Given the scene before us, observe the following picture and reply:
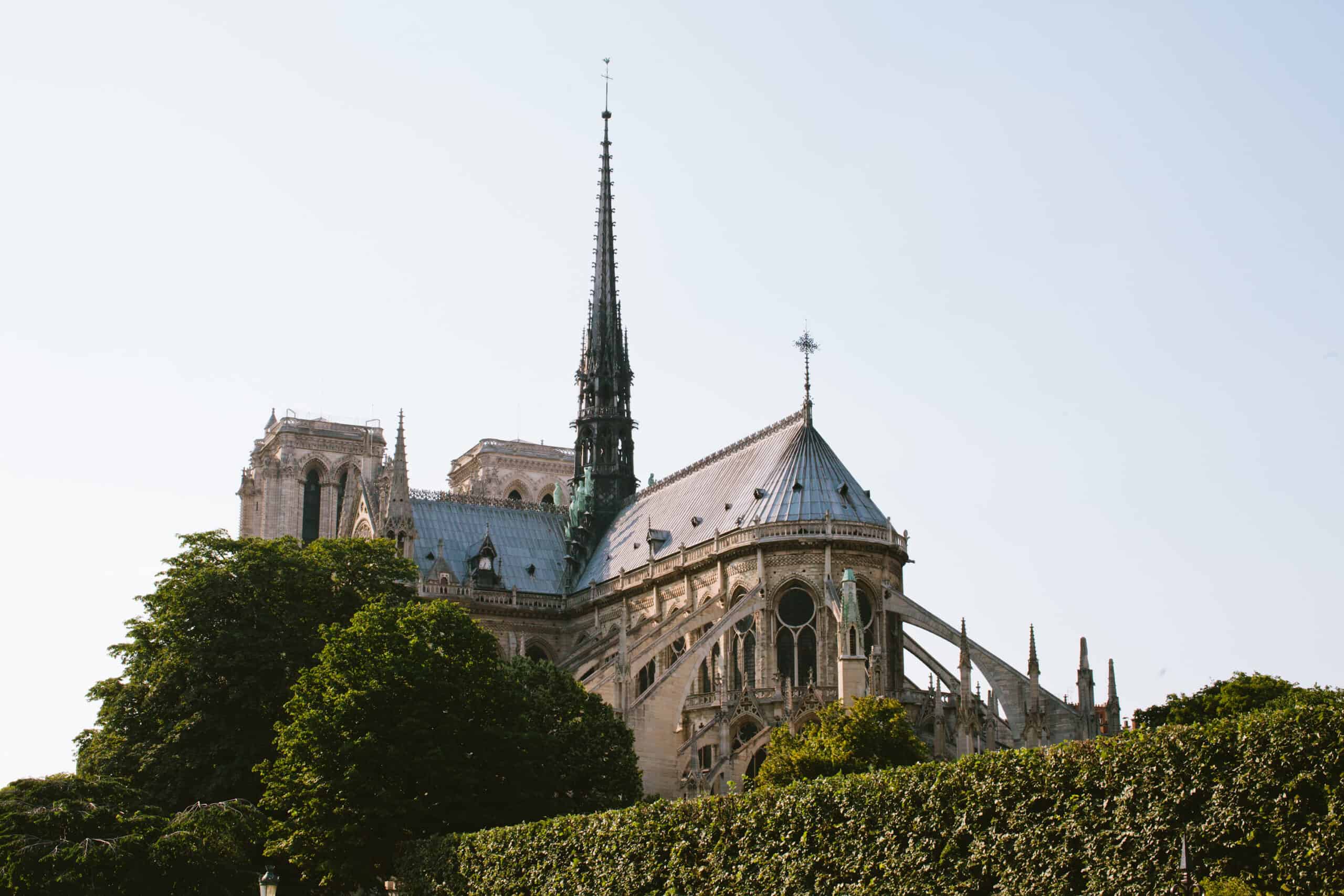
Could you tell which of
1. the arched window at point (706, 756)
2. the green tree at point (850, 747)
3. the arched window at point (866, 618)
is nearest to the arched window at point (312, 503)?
the arched window at point (866, 618)

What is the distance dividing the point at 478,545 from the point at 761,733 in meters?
30.0

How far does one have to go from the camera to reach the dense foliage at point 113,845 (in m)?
44.8

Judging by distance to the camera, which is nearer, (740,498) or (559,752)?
(559,752)

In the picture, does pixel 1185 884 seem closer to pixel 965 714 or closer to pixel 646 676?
pixel 965 714

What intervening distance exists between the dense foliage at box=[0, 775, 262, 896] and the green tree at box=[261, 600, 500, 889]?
4.36ft

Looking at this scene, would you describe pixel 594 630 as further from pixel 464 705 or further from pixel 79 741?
pixel 464 705

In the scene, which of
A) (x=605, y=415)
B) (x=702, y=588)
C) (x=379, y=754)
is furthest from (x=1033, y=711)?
(x=605, y=415)

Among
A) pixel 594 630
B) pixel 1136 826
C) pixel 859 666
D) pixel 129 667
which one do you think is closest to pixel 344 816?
pixel 129 667

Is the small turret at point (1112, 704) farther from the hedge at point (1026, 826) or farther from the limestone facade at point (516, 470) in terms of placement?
the limestone facade at point (516, 470)

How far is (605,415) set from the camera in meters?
91.2

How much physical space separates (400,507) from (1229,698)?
38.4 metres

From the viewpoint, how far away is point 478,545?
8862 centimetres

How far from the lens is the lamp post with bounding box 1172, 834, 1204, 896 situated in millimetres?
23672

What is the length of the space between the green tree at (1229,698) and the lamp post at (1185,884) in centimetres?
4432
